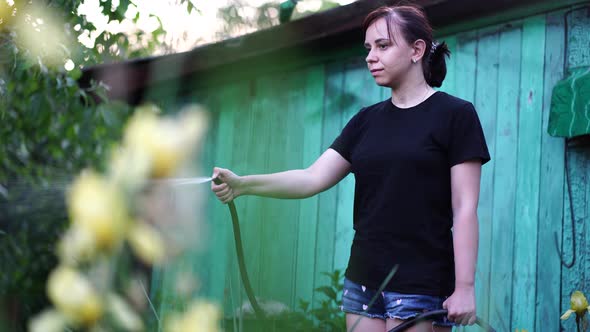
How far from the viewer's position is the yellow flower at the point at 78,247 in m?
0.40

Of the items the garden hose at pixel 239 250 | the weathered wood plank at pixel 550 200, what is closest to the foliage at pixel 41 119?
the garden hose at pixel 239 250

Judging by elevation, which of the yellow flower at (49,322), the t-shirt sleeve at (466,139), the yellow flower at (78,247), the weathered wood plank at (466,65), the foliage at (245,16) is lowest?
the yellow flower at (49,322)

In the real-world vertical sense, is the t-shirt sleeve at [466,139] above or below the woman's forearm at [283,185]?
above

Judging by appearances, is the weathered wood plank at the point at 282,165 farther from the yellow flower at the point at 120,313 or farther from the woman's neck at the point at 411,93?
the yellow flower at the point at 120,313

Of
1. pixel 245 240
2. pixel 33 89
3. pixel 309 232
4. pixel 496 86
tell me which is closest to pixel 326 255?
pixel 309 232

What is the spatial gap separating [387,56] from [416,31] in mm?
123

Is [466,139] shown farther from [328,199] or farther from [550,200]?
[328,199]

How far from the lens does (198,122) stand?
0.40 meters

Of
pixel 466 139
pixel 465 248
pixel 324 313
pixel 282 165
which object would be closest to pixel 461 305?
pixel 465 248

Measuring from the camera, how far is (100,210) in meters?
0.38

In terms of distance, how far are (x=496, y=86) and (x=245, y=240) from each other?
1.60 meters

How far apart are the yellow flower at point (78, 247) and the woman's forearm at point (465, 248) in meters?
1.48

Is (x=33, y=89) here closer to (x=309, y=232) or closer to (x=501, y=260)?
(x=309, y=232)

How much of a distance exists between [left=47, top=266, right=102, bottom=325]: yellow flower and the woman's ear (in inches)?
68.2
